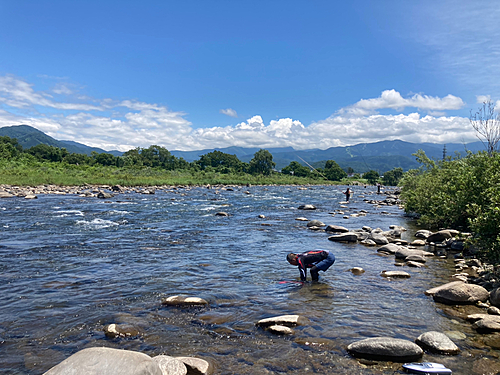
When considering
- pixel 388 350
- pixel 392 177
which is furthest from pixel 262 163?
pixel 388 350

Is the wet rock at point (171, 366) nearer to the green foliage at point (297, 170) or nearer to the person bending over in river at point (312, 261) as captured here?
the person bending over in river at point (312, 261)

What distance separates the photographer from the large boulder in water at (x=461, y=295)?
25.8 feet

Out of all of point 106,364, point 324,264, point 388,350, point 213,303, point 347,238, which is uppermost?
point 106,364

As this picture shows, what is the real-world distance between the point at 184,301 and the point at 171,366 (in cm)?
296

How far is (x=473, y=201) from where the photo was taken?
12.7 meters

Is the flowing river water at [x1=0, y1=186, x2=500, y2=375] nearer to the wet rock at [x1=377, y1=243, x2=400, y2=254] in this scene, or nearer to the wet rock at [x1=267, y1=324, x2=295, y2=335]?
the wet rock at [x1=267, y1=324, x2=295, y2=335]

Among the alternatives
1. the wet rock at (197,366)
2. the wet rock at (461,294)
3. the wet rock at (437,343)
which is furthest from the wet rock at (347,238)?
the wet rock at (197,366)

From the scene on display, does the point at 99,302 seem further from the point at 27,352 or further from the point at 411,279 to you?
the point at 411,279

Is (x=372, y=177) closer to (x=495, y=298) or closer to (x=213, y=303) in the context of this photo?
(x=495, y=298)

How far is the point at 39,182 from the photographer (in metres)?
45.3

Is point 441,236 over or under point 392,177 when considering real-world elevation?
under

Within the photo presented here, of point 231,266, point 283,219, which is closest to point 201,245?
point 231,266

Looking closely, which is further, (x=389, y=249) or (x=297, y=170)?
(x=297, y=170)

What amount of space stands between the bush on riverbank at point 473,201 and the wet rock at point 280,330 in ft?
19.4
